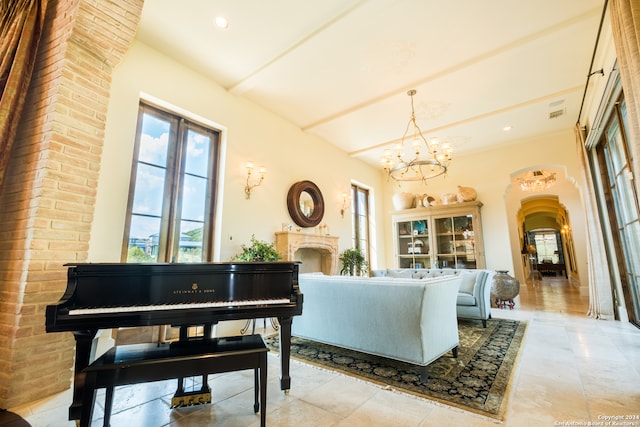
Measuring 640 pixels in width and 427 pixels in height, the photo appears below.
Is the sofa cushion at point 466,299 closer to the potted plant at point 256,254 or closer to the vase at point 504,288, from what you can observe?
the vase at point 504,288

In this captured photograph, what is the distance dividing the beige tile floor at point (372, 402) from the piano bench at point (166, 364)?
0.25 metres

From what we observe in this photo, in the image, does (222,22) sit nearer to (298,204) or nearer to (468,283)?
(298,204)

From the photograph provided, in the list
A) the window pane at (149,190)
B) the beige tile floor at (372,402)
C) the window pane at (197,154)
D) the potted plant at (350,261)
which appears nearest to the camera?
the beige tile floor at (372,402)

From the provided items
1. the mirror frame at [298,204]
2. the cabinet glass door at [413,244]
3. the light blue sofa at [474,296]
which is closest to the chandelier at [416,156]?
the cabinet glass door at [413,244]

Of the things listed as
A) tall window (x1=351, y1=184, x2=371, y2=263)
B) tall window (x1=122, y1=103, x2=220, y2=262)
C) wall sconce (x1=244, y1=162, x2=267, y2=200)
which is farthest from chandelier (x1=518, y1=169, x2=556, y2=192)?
tall window (x1=122, y1=103, x2=220, y2=262)

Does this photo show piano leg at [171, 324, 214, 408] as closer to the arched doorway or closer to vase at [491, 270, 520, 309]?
vase at [491, 270, 520, 309]

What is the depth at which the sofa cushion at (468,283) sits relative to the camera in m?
4.19

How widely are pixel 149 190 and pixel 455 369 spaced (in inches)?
151

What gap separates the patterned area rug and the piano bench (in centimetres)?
111

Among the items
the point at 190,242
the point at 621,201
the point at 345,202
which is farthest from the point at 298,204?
the point at 621,201

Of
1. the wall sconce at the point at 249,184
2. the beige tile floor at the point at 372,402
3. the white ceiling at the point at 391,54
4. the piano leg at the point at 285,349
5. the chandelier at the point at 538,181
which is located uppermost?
the white ceiling at the point at 391,54

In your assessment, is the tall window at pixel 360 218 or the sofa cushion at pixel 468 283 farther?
the tall window at pixel 360 218

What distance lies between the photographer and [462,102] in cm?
464

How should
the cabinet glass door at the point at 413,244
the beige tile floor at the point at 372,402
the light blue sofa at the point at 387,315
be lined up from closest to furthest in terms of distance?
the beige tile floor at the point at 372,402 < the light blue sofa at the point at 387,315 < the cabinet glass door at the point at 413,244
